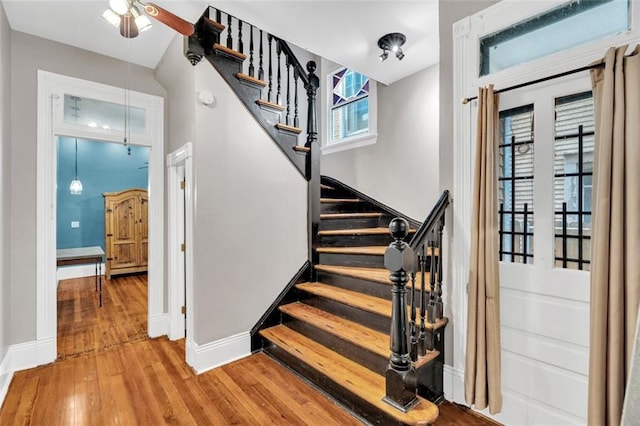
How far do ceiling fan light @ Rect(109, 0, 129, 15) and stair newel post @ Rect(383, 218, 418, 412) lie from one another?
1.95 metres

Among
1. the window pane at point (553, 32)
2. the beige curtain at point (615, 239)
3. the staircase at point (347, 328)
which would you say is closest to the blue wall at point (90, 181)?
the staircase at point (347, 328)

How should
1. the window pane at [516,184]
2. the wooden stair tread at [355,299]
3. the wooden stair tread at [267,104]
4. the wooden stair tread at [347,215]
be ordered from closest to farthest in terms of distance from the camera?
the window pane at [516,184] < the wooden stair tread at [355,299] < the wooden stair tread at [267,104] < the wooden stair tread at [347,215]

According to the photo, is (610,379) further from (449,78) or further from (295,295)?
(295,295)

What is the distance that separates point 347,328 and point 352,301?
219mm

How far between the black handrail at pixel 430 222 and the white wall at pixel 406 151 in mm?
1351

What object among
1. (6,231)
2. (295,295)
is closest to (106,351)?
(6,231)

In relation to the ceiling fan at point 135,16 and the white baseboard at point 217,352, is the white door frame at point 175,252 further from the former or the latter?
the ceiling fan at point 135,16

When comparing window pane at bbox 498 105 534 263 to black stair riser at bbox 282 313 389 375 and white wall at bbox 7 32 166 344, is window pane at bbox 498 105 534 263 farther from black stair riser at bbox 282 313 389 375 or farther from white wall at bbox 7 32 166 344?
white wall at bbox 7 32 166 344

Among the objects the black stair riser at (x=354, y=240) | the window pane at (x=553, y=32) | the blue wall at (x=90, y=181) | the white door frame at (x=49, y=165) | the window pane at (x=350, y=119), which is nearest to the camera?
the window pane at (x=553, y=32)

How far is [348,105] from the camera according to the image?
15.1 feet

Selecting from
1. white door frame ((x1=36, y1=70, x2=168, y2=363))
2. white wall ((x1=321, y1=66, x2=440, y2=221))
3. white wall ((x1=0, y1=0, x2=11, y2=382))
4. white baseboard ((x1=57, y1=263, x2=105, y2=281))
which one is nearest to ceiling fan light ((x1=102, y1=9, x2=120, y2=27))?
white wall ((x1=0, y1=0, x2=11, y2=382))

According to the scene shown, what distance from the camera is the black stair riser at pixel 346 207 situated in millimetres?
3770

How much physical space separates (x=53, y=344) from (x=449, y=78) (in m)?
4.05

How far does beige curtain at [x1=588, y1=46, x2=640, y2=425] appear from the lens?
1.30 meters
